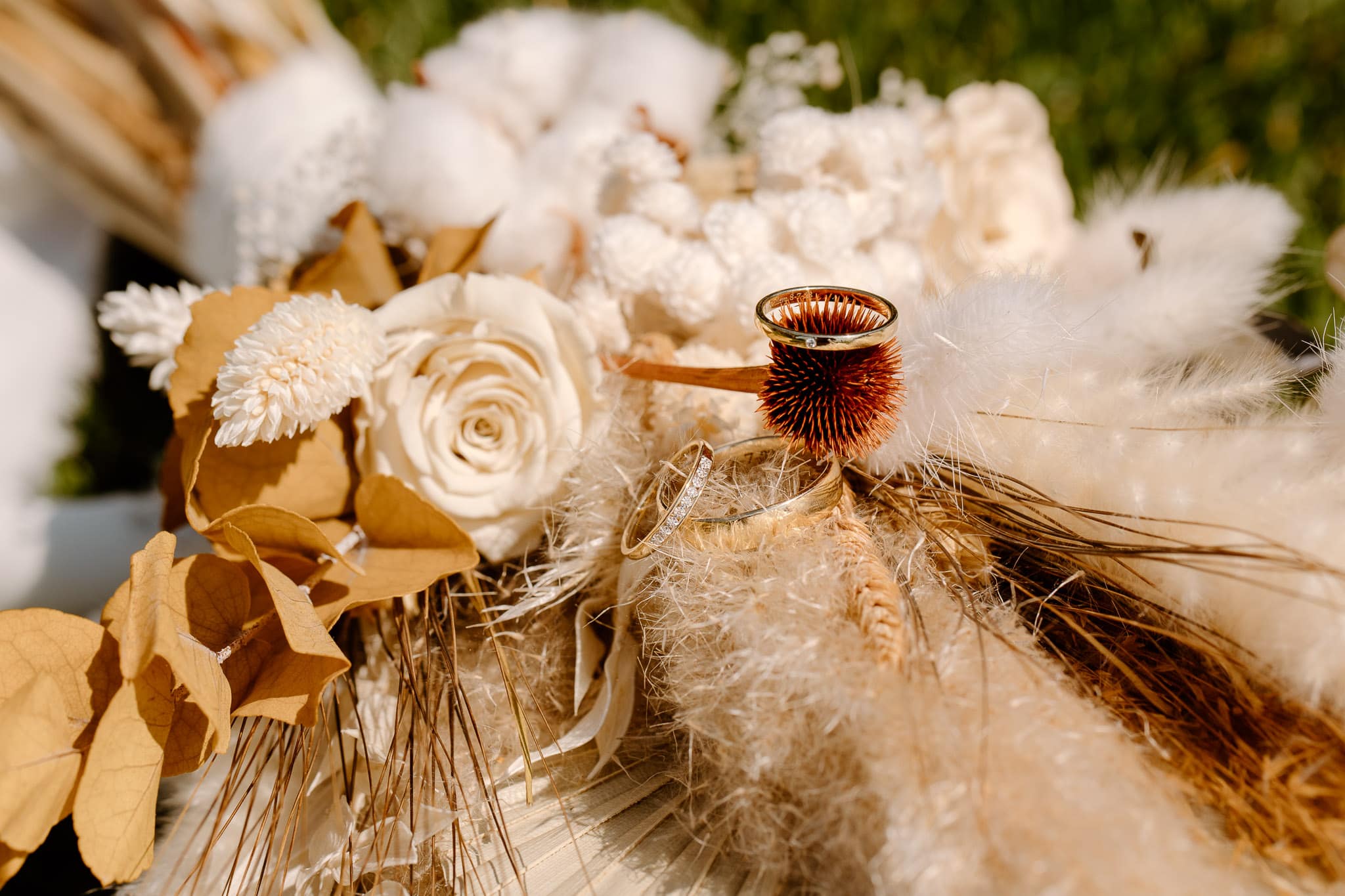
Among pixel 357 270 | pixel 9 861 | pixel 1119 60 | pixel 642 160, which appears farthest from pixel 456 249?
pixel 1119 60

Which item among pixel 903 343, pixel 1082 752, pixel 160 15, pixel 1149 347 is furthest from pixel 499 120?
pixel 1082 752

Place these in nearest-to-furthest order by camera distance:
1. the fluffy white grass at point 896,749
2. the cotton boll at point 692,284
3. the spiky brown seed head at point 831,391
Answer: the fluffy white grass at point 896,749 → the spiky brown seed head at point 831,391 → the cotton boll at point 692,284

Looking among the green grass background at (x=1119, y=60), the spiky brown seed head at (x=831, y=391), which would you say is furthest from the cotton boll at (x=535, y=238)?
the green grass background at (x=1119, y=60)

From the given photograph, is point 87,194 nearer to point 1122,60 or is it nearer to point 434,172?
point 434,172

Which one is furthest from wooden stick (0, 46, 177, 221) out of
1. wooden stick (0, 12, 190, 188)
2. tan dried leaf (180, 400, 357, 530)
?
tan dried leaf (180, 400, 357, 530)

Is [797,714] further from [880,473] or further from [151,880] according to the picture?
[151,880]

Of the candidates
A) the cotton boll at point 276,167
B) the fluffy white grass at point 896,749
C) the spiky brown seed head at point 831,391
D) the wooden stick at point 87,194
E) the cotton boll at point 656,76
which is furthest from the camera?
the wooden stick at point 87,194

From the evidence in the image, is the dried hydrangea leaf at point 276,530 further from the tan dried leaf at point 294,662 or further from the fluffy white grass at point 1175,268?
the fluffy white grass at point 1175,268
